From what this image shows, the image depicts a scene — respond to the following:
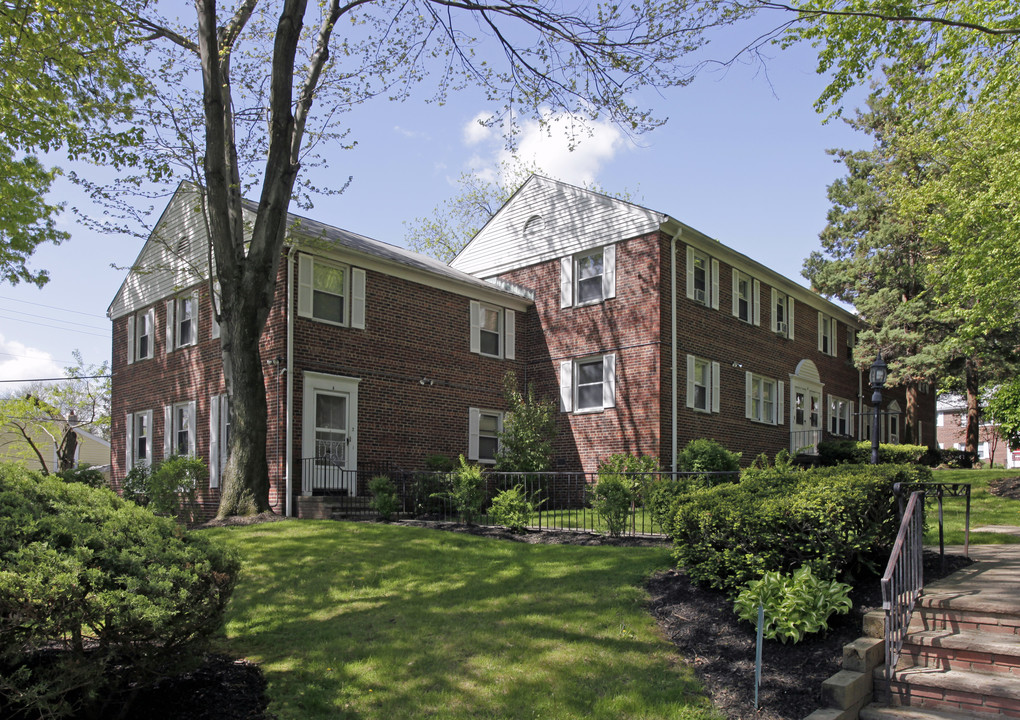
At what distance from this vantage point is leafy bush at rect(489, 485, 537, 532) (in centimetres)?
1126

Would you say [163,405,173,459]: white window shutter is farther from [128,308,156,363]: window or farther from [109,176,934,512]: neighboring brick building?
[128,308,156,363]: window

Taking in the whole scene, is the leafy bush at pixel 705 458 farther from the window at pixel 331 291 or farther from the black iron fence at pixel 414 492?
the window at pixel 331 291

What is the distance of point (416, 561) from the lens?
8914 mm

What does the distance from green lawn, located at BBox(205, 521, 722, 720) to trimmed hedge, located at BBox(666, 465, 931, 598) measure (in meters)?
0.80

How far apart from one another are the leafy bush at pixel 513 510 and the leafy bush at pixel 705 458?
6.16 m

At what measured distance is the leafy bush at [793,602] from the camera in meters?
5.89

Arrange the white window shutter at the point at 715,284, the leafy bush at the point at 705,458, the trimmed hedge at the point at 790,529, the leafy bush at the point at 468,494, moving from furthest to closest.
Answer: the white window shutter at the point at 715,284 < the leafy bush at the point at 705,458 < the leafy bush at the point at 468,494 < the trimmed hedge at the point at 790,529

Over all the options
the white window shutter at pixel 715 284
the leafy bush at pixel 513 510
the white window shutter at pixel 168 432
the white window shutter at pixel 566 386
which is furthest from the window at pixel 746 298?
the white window shutter at pixel 168 432

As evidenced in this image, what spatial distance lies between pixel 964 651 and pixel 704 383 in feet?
44.7

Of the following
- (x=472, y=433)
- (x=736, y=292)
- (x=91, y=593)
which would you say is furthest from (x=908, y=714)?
(x=736, y=292)

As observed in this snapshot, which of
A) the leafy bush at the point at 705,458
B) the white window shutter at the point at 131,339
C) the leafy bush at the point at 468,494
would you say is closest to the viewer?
the leafy bush at the point at 468,494

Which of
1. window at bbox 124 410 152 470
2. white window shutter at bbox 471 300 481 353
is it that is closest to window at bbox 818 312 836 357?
white window shutter at bbox 471 300 481 353

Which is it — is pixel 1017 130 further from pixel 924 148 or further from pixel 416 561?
pixel 416 561

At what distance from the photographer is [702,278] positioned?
19.1 metres
